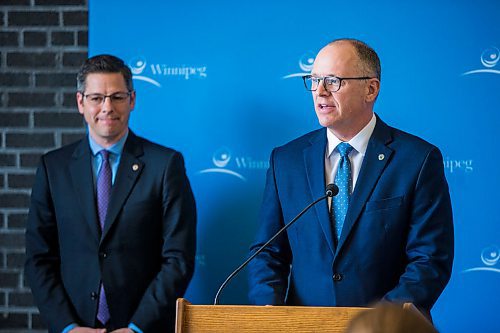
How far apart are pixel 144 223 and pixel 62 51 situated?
1.16 m

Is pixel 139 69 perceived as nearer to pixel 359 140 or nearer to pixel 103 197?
pixel 103 197

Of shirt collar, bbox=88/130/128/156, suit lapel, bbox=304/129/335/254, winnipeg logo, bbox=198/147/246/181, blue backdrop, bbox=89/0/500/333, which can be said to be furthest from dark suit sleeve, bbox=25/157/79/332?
suit lapel, bbox=304/129/335/254

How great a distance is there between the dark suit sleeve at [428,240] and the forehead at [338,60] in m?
0.42

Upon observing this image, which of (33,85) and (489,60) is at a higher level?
(489,60)

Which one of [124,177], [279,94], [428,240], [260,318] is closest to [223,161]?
[279,94]

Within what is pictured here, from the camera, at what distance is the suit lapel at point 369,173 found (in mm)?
2877

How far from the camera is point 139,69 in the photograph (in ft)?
12.6

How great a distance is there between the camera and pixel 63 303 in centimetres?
335

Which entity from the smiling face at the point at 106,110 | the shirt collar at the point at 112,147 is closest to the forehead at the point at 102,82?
the smiling face at the point at 106,110

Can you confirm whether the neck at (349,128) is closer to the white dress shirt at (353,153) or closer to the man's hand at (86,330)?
the white dress shirt at (353,153)

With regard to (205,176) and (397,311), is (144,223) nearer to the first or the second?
(205,176)

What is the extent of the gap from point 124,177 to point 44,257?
48 cm

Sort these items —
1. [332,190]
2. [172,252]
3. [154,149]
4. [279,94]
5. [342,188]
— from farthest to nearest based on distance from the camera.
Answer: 1. [279,94]
2. [154,149]
3. [172,252]
4. [342,188]
5. [332,190]

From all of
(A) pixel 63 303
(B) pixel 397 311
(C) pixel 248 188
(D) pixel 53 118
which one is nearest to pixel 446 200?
(C) pixel 248 188
